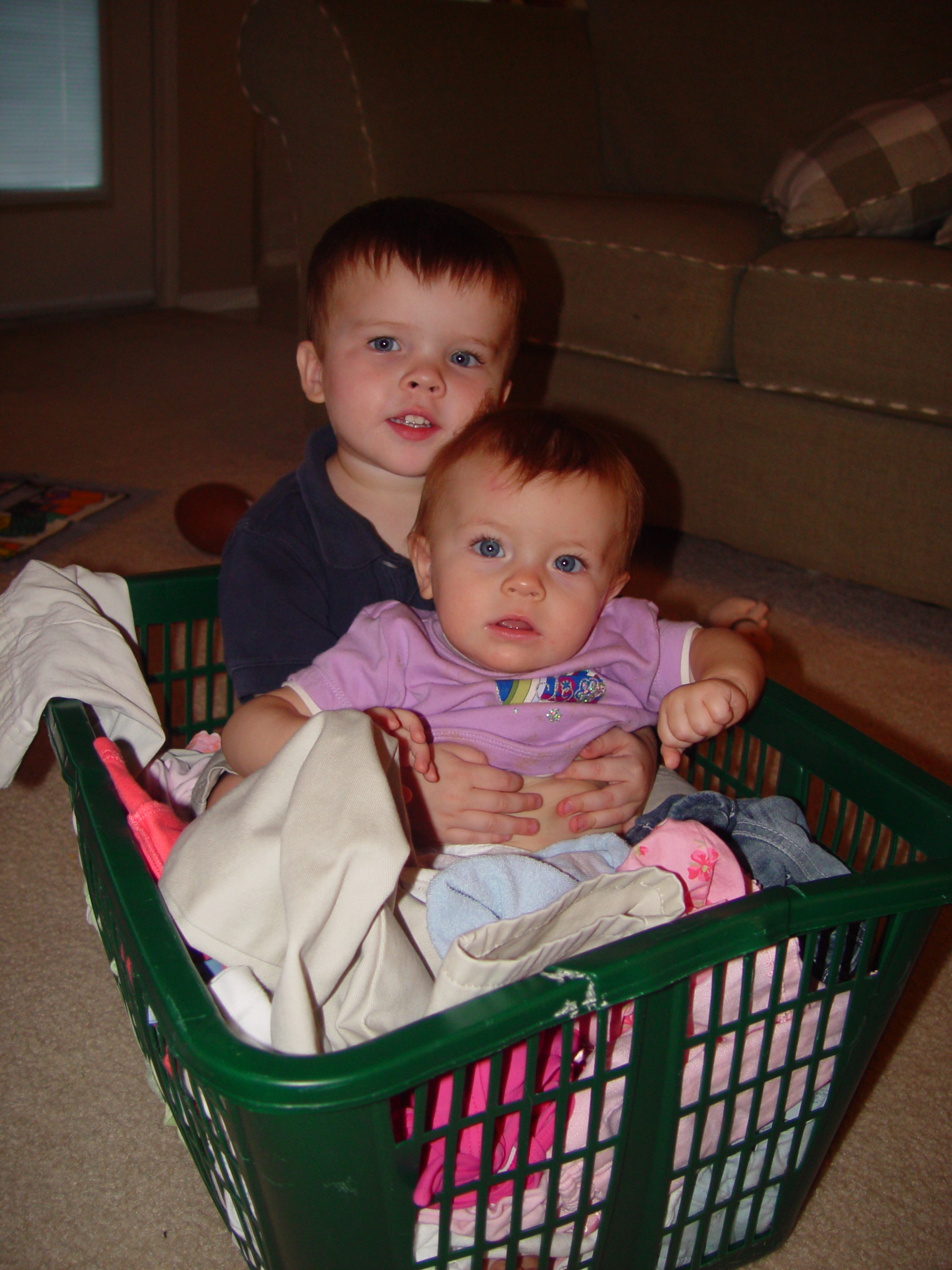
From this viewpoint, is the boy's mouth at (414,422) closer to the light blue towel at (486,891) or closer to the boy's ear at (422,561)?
the boy's ear at (422,561)

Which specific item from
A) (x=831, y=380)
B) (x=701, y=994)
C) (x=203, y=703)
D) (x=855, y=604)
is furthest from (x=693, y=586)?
(x=701, y=994)

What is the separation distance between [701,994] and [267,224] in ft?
11.1

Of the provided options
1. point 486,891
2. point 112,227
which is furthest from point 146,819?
point 112,227

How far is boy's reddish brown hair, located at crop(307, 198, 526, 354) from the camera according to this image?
83 centimetres

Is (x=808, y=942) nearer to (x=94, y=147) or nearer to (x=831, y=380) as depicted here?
(x=831, y=380)

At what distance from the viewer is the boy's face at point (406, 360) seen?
0.84m

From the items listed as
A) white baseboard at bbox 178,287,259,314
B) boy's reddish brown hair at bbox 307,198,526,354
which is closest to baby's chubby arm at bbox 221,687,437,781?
boy's reddish brown hair at bbox 307,198,526,354

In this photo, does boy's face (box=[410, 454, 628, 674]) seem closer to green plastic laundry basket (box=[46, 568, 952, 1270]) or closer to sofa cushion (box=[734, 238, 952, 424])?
green plastic laundry basket (box=[46, 568, 952, 1270])

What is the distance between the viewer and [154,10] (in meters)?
3.08

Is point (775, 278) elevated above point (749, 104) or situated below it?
below

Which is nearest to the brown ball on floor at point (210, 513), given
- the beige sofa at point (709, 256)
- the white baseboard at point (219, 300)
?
the beige sofa at point (709, 256)

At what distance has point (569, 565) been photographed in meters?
0.76

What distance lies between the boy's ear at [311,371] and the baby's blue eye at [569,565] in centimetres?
28

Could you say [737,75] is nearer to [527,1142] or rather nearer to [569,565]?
[569,565]
